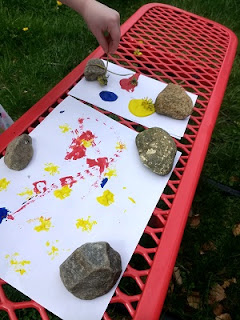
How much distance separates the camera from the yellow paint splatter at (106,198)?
0.87 meters

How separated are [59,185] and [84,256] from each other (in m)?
0.24

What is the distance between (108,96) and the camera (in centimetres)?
115

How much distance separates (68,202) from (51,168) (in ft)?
0.41

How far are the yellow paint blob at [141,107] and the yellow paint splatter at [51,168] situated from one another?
336 mm

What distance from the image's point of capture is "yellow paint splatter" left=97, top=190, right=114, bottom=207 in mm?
869

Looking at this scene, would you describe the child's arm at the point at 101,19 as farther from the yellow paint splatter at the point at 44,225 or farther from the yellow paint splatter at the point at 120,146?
the yellow paint splatter at the point at 44,225

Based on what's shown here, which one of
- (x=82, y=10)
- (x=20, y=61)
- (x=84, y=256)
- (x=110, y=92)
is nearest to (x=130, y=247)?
(x=84, y=256)

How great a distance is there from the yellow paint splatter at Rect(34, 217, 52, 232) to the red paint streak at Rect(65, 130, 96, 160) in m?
0.21

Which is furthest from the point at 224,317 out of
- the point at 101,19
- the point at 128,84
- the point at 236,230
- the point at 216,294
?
the point at 101,19

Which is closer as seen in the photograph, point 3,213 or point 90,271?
point 90,271

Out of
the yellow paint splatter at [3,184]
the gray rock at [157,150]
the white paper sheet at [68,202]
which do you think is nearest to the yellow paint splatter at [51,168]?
the white paper sheet at [68,202]

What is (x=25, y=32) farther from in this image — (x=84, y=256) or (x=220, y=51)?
(x=84, y=256)

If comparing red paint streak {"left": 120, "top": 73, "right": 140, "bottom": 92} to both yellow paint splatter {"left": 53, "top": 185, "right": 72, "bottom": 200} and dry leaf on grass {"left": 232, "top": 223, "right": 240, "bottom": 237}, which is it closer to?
yellow paint splatter {"left": 53, "top": 185, "right": 72, "bottom": 200}

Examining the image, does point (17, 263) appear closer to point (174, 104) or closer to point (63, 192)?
point (63, 192)
